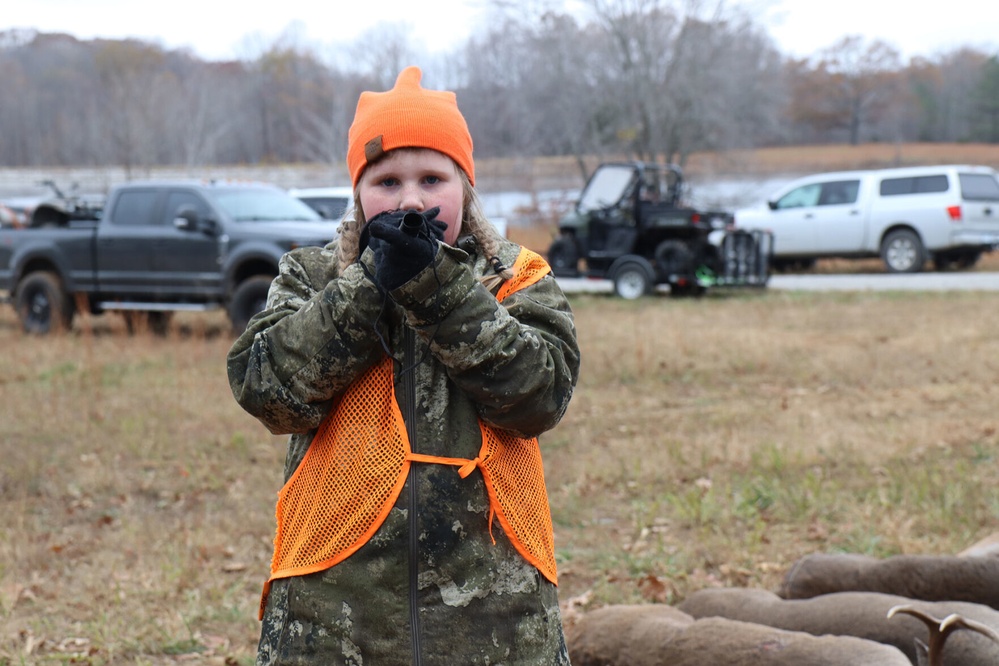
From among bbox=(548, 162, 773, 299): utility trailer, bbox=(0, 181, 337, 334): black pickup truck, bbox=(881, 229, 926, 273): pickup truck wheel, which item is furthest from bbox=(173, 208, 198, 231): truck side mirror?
bbox=(881, 229, 926, 273): pickup truck wheel

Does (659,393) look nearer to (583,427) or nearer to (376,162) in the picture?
(583,427)

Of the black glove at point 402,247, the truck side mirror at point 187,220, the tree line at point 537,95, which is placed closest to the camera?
the black glove at point 402,247

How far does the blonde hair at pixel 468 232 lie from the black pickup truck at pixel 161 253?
8822 mm

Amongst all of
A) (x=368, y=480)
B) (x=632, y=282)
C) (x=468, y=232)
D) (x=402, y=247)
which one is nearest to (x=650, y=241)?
(x=632, y=282)

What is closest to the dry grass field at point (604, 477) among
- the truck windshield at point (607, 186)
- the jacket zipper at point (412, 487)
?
the jacket zipper at point (412, 487)

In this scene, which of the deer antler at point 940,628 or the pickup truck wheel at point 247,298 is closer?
the deer antler at point 940,628

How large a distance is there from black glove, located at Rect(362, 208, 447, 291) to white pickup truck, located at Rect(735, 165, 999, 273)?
18.1 meters

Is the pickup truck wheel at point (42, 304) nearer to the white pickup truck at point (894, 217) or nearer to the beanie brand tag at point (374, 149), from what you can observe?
the beanie brand tag at point (374, 149)

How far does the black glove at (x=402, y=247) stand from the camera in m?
1.84

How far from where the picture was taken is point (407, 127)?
2102mm

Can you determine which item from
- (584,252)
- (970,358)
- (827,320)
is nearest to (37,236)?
(584,252)

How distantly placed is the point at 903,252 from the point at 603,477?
14371mm

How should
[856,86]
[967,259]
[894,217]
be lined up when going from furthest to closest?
[856,86], [967,259], [894,217]

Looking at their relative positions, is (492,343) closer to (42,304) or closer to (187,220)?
(187,220)
